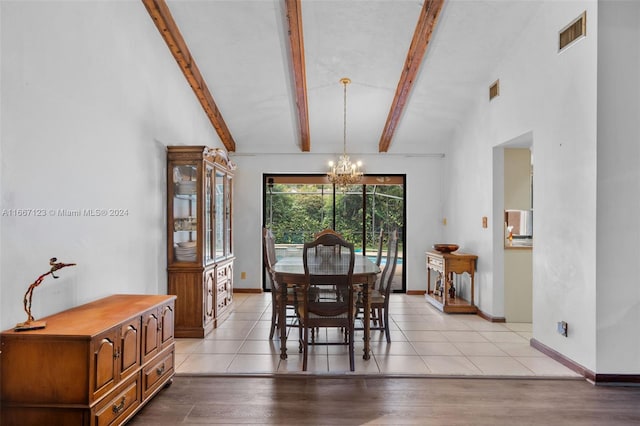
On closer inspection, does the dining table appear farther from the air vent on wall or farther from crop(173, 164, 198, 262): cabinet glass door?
the air vent on wall

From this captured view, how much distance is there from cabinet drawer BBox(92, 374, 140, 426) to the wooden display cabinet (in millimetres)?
1650

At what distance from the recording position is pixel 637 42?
9.56ft

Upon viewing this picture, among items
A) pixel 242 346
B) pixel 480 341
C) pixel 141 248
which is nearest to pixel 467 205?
pixel 480 341

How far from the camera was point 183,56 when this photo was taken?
166 inches

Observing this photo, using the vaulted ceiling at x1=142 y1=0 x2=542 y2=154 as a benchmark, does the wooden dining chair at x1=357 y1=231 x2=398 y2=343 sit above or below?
below

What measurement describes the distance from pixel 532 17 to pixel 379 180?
3337 mm

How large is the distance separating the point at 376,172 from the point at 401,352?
12.0 feet

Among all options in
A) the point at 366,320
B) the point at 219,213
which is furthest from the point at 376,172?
the point at 366,320

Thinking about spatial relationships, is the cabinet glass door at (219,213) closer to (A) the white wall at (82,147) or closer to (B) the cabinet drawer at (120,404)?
(A) the white wall at (82,147)

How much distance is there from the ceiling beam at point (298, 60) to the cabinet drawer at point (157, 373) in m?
3.19

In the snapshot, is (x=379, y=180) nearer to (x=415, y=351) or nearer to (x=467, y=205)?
(x=467, y=205)

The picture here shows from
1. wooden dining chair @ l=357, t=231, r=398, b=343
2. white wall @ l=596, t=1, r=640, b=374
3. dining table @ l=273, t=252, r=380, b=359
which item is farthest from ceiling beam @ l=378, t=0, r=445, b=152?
dining table @ l=273, t=252, r=380, b=359

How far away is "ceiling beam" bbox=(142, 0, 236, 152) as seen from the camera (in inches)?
143

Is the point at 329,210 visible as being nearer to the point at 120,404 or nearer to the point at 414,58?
the point at 414,58
